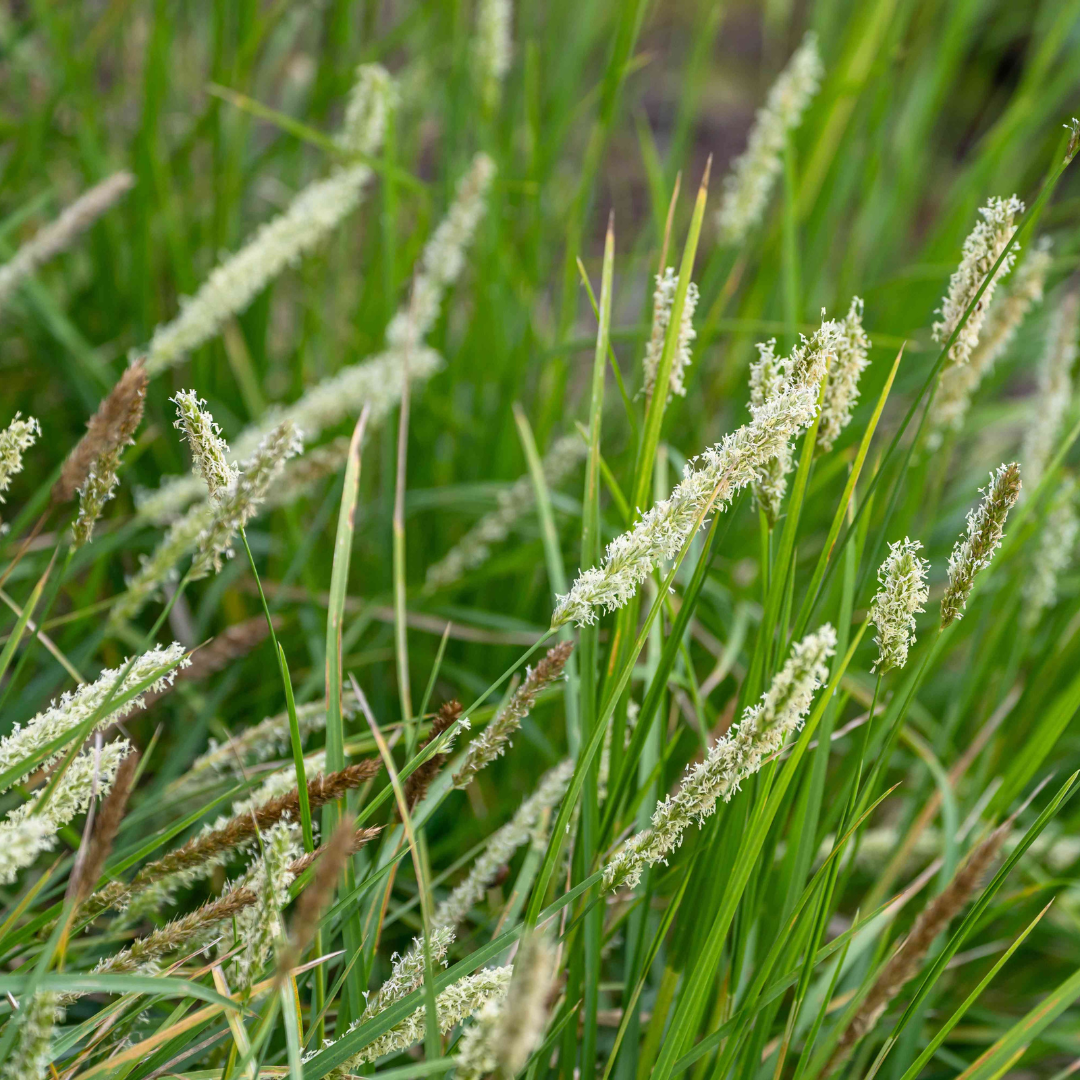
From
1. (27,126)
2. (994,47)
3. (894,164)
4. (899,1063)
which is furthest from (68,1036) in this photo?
(994,47)

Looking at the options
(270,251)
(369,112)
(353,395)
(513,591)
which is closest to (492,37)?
(369,112)

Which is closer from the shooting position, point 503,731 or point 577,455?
point 503,731

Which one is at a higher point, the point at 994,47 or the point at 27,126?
the point at 994,47

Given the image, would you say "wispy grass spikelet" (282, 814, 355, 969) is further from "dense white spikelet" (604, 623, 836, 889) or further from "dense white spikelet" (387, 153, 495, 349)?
"dense white spikelet" (387, 153, 495, 349)

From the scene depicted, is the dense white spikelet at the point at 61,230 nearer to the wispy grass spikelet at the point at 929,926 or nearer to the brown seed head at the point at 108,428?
the brown seed head at the point at 108,428

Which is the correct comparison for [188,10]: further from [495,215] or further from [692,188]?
[692,188]

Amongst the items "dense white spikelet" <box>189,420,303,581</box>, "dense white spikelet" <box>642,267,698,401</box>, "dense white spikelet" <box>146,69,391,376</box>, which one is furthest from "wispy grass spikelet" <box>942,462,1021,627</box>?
"dense white spikelet" <box>146,69,391,376</box>

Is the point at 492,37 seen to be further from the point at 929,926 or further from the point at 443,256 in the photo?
the point at 929,926
